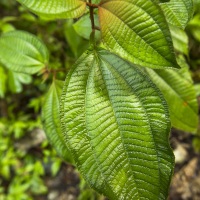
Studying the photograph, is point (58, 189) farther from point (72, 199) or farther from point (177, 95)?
point (177, 95)

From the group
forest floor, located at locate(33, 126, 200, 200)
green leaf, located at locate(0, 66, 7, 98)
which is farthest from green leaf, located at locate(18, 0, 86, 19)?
forest floor, located at locate(33, 126, 200, 200)

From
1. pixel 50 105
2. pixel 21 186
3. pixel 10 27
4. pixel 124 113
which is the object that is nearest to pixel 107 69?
pixel 124 113

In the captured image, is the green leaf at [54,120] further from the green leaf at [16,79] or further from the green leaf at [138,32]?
the green leaf at [16,79]

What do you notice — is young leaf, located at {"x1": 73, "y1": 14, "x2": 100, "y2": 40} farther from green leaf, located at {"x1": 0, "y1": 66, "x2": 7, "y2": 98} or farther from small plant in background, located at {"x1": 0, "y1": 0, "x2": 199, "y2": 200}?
green leaf, located at {"x1": 0, "y1": 66, "x2": 7, "y2": 98}

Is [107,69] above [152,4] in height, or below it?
below

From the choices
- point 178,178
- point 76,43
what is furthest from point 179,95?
point 178,178

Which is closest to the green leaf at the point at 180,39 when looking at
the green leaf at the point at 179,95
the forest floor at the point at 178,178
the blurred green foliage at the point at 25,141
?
the green leaf at the point at 179,95

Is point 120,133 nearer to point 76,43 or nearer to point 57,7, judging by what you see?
point 57,7
